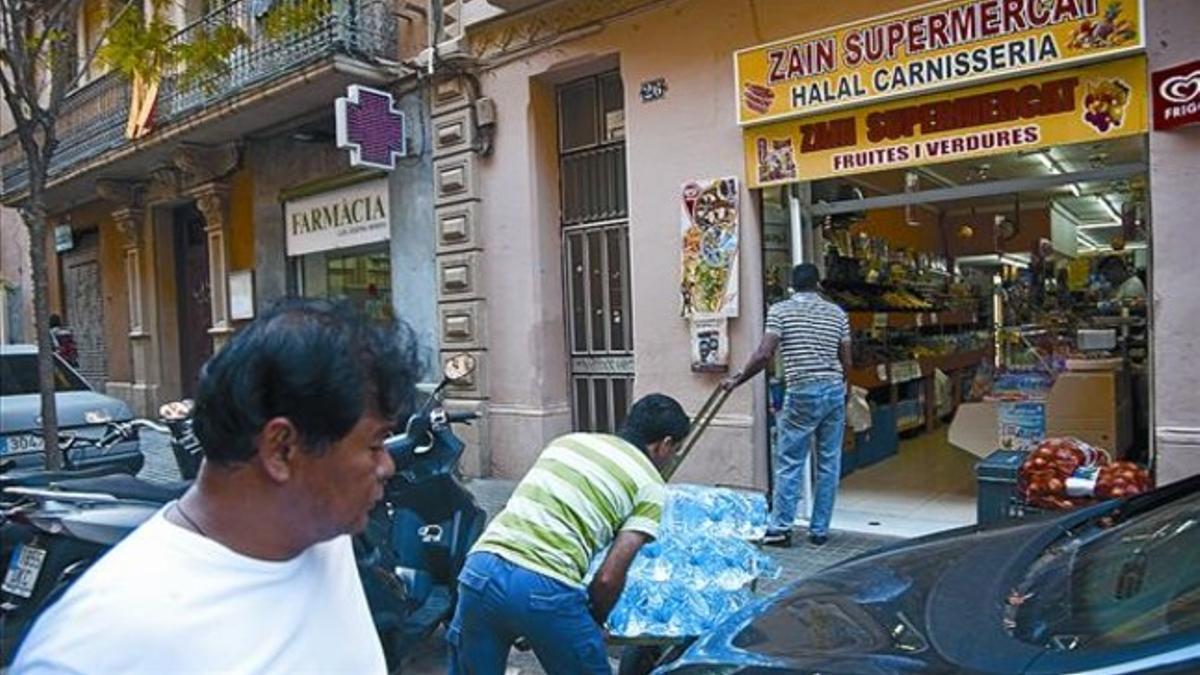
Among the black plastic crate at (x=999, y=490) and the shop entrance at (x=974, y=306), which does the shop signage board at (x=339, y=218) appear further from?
the black plastic crate at (x=999, y=490)

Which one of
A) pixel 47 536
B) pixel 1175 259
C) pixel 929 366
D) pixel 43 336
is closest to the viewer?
pixel 47 536

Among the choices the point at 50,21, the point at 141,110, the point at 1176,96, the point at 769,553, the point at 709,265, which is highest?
the point at 141,110

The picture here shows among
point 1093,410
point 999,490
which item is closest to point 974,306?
point 1093,410

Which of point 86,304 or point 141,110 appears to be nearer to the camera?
point 141,110

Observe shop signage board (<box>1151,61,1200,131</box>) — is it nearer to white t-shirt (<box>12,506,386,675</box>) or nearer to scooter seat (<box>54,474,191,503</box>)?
scooter seat (<box>54,474,191,503</box>)

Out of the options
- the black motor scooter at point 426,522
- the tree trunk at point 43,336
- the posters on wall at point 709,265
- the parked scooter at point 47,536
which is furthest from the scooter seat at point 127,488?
the posters on wall at point 709,265

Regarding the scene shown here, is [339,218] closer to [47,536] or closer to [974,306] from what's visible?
[47,536]

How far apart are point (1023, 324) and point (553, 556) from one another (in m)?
8.24

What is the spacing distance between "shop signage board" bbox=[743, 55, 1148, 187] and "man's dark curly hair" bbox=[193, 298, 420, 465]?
556 cm

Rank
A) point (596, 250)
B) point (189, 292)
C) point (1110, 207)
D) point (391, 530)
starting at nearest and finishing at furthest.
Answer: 1. point (391, 530)
2. point (596, 250)
3. point (1110, 207)
4. point (189, 292)

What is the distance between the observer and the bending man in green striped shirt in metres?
2.86

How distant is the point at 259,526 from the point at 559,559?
1701mm

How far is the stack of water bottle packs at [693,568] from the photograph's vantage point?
350 centimetres

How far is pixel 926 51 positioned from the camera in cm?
614
